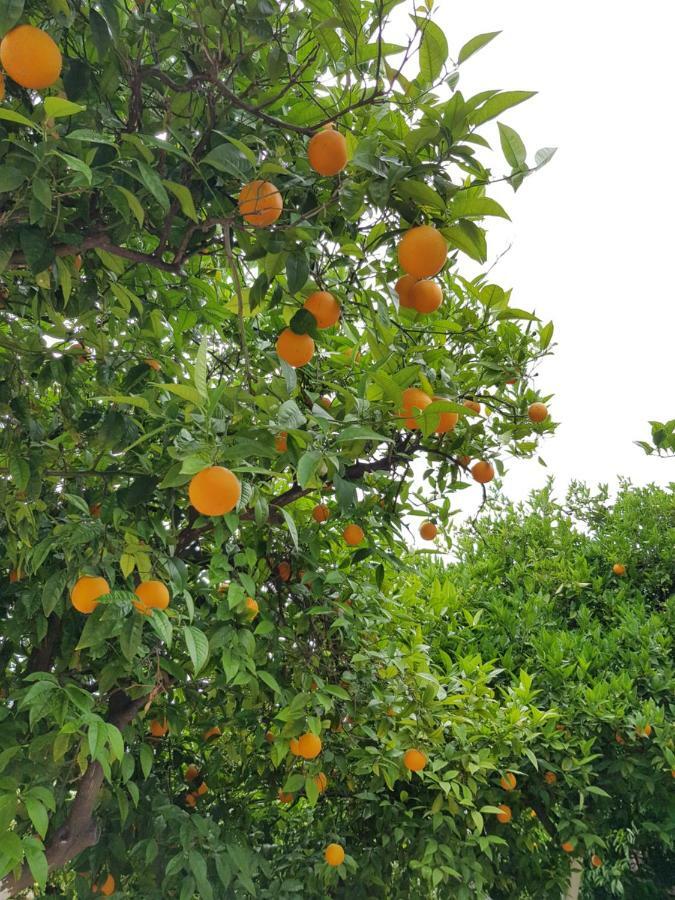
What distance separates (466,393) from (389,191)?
1.00 metres

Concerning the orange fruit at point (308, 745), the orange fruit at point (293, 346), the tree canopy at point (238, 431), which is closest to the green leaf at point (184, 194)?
the tree canopy at point (238, 431)

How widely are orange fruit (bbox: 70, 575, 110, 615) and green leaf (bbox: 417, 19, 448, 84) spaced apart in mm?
1013

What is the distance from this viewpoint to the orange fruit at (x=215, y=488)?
1.00 metres

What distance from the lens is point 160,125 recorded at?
124 cm

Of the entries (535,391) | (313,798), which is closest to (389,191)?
(535,391)

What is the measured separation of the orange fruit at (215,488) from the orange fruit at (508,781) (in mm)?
2037

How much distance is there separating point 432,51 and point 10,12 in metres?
0.55

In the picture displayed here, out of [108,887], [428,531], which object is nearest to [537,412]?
[428,531]

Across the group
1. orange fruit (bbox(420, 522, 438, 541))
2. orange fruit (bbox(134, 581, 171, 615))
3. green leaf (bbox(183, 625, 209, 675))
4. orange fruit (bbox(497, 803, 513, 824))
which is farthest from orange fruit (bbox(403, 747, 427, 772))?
orange fruit (bbox(134, 581, 171, 615))

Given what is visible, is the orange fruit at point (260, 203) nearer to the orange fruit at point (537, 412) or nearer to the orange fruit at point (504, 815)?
the orange fruit at point (537, 412)

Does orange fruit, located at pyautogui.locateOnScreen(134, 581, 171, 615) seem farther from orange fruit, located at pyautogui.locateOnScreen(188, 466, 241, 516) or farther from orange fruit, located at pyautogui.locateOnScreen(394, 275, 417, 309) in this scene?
orange fruit, located at pyautogui.locateOnScreen(394, 275, 417, 309)

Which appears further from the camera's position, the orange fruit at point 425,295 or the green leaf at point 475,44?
the orange fruit at point 425,295

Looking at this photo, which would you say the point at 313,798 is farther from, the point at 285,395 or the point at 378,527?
the point at 285,395

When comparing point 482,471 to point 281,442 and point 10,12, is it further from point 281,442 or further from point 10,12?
point 10,12
